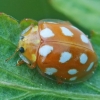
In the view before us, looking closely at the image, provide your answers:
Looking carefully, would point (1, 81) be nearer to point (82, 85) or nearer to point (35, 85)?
point (35, 85)

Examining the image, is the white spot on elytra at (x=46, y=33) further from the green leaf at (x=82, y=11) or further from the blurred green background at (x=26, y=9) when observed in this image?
the blurred green background at (x=26, y=9)

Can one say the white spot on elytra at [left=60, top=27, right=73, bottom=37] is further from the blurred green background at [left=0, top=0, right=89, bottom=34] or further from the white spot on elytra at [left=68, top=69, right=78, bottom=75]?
the blurred green background at [left=0, top=0, right=89, bottom=34]

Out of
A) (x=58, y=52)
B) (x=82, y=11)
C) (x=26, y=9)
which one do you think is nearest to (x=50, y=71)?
(x=58, y=52)

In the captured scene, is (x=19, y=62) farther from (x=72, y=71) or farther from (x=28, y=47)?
(x=72, y=71)

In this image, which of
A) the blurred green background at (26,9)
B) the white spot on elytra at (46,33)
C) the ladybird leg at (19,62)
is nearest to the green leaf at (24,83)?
the ladybird leg at (19,62)

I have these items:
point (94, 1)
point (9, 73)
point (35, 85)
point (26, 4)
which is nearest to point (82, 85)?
point (35, 85)

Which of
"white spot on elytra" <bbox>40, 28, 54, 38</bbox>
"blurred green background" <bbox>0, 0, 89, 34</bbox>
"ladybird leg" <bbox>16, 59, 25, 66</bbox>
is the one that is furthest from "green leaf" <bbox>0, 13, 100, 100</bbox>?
"blurred green background" <bbox>0, 0, 89, 34</bbox>

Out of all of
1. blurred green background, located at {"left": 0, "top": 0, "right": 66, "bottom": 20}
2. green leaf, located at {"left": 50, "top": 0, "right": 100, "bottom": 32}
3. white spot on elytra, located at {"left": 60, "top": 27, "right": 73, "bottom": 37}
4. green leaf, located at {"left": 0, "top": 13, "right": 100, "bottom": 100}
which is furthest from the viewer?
blurred green background, located at {"left": 0, "top": 0, "right": 66, "bottom": 20}
